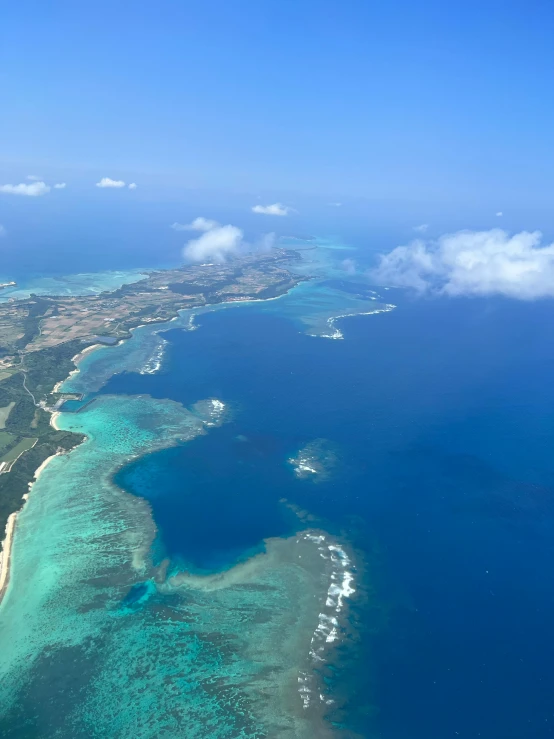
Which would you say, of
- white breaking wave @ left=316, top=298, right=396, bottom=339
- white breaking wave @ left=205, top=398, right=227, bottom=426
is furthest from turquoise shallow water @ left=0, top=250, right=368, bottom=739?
white breaking wave @ left=316, top=298, right=396, bottom=339

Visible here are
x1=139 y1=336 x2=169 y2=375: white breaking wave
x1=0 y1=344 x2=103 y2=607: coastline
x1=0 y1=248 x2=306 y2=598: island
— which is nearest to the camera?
x1=0 y1=344 x2=103 y2=607: coastline

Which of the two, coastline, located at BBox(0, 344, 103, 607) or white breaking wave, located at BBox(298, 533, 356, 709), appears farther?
coastline, located at BBox(0, 344, 103, 607)

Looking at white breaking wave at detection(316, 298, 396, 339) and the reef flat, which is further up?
white breaking wave at detection(316, 298, 396, 339)

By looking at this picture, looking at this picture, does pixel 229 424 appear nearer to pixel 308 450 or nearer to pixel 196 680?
pixel 308 450

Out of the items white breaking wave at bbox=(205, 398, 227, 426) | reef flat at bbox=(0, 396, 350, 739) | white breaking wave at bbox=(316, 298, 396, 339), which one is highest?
white breaking wave at bbox=(316, 298, 396, 339)

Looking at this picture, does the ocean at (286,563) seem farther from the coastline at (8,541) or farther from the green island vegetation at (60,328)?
the green island vegetation at (60,328)

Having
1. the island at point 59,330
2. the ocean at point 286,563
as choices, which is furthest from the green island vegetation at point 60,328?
the ocean at point 286,563

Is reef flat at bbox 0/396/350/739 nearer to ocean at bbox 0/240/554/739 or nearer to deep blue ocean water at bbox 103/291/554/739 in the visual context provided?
ocean at bbox 0/240/554/739
